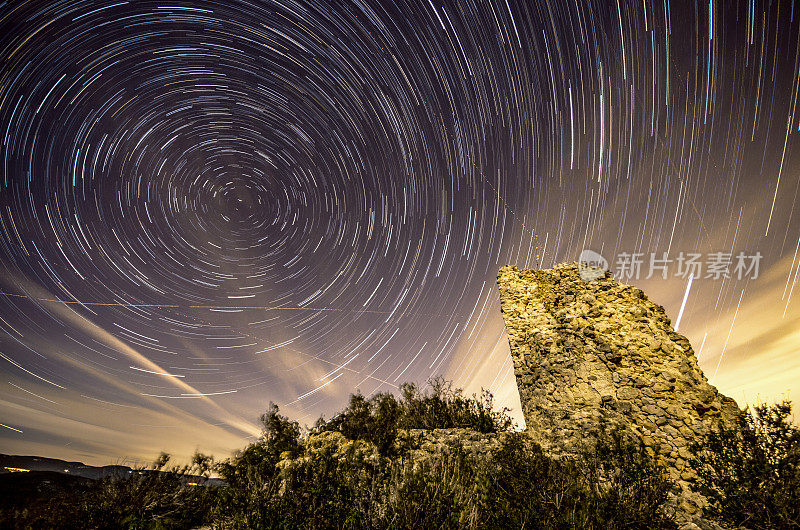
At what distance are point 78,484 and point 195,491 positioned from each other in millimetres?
6588

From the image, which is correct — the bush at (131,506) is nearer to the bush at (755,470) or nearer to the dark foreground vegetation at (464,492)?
the dark foreground vegetation at (464,492)

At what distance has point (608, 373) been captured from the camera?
870cm

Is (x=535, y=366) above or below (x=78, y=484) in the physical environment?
above

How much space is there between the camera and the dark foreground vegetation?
4.19 m

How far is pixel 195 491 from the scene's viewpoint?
8.70m

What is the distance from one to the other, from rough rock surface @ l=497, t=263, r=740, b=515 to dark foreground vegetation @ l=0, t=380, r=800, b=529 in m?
0.61

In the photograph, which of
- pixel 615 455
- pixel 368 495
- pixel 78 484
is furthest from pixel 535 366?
pixel 78 484

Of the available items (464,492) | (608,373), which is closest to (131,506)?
(464,492)

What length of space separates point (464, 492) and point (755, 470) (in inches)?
227

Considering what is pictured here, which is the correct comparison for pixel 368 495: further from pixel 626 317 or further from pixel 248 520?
pixel 626 317

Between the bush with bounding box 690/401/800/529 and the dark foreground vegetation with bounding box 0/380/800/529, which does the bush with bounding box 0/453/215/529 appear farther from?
the bush with bounding box 690/401/800/529

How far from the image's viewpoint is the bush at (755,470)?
4863 millimetres

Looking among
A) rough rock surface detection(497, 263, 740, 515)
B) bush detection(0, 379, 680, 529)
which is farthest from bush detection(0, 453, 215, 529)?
rough rock surface detection(497, 263, 740, 515)

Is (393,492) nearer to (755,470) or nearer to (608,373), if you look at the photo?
(755,470)
